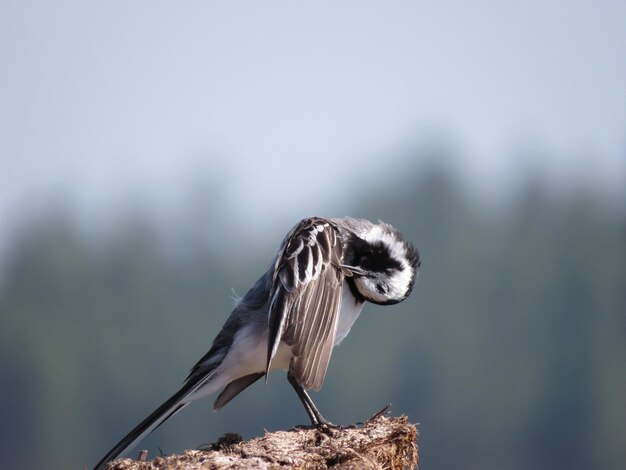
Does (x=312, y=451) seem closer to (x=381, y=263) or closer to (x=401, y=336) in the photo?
(x=381, y=263)

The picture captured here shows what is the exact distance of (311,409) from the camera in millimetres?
10164

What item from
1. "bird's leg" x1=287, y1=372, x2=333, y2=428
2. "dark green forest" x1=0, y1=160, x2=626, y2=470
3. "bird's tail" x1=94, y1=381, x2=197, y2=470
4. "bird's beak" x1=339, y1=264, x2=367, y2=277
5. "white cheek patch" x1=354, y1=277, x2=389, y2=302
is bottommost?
"dark green forest" x1=0, y1=160, x2=626, y2=470

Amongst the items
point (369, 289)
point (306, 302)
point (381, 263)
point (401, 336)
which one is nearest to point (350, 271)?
point (369, 289)

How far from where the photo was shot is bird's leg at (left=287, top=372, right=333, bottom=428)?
9734 mm

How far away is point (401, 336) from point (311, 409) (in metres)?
81.9

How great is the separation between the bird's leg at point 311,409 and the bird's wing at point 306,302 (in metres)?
0.10

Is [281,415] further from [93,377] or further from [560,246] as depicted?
[560,246]

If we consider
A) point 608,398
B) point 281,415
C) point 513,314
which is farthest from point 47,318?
point 608,398

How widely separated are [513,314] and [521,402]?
801 centimetres

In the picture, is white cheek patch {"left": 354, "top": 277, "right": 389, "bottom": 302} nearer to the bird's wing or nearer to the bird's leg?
the bird's wing

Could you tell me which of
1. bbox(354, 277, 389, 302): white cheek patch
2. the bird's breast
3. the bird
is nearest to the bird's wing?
the bird

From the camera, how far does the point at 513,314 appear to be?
299ft

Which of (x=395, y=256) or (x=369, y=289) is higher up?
(x=395, y=256)

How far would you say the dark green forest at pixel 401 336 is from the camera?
8238 centimetres
